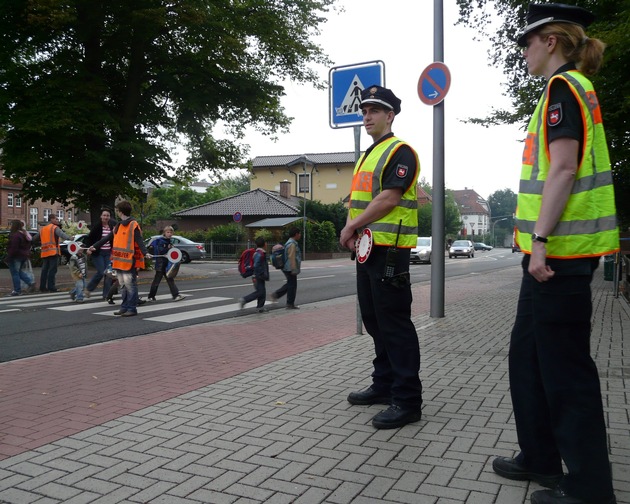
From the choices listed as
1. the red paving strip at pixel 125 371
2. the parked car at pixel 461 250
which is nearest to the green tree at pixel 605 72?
the red paving strip at pixel 125 371

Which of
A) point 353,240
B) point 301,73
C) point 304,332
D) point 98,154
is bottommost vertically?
point 304,332

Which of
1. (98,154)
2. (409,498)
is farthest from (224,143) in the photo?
(409,498)

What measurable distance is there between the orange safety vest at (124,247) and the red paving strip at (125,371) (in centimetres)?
199

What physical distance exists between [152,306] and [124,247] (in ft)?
6.49

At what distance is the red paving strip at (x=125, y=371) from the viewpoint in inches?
165

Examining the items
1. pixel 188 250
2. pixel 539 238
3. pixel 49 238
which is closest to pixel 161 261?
pixel 49 238

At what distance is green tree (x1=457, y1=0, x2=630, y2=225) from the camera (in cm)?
862

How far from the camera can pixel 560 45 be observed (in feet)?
8.96

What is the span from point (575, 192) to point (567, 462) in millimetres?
1187

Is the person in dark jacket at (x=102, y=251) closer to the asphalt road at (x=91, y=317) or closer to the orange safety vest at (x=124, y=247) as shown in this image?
the asphalt road at (x=91, y=317)

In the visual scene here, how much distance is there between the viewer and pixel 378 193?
3990 millimetres

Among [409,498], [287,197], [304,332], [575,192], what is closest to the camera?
[575,192]

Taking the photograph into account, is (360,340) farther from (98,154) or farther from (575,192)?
(98,154)

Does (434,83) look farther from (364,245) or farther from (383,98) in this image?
(364,245)
